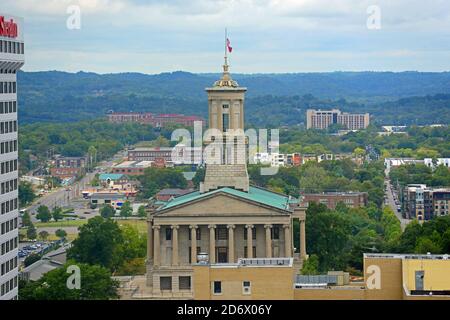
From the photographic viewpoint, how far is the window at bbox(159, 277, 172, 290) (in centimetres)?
5238

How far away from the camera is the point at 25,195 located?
138375mm

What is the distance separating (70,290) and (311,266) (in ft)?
35.4

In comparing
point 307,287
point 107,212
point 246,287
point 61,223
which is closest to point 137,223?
point 61,223

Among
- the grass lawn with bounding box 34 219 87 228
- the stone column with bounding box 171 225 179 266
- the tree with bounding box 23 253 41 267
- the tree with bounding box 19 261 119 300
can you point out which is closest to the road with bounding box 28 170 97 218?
the grass lawn with bounding box 34 219 87 228

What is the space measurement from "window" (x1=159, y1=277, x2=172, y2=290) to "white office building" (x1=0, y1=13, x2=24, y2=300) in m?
10.7

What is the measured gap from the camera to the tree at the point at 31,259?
74.5m

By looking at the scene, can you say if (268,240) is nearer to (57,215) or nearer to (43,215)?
(43,215)

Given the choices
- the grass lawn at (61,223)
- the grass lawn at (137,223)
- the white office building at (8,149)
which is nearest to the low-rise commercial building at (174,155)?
the grass lawn at (61,223)

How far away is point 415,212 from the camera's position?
11825cm

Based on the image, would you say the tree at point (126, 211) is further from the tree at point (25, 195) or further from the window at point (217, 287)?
the window at point (217, 287)
